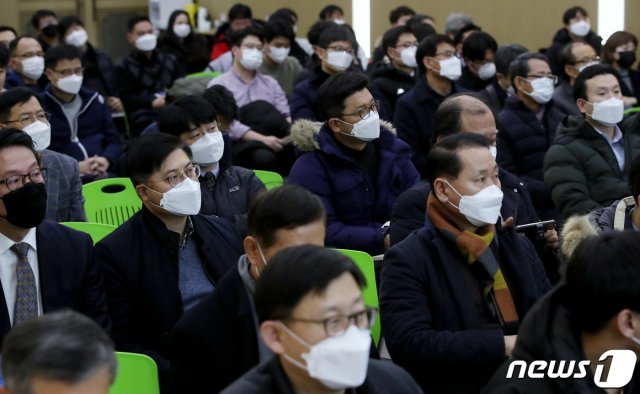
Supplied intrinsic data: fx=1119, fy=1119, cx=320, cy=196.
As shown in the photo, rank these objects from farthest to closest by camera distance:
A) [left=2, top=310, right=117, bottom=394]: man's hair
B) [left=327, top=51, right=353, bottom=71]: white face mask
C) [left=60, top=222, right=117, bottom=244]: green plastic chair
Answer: [left=327, top=51, right=353, bottom=71]: white face mask, [left=60, top=222, right=117, bottom=244]: green plastic chair, [left=2, top=310, right=117, bottom=394]: man's hair

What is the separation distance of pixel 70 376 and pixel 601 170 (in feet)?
12.9

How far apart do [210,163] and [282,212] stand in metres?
1.97

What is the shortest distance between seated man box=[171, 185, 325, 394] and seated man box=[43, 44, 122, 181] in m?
3.62

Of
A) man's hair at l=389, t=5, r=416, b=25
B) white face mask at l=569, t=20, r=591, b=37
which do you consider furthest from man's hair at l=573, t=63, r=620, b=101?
man's hair at l=389, t=5, r=416, b=25

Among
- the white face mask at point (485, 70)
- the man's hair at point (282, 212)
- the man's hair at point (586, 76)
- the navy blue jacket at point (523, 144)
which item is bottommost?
the navy blue jacket at point (523, 144)

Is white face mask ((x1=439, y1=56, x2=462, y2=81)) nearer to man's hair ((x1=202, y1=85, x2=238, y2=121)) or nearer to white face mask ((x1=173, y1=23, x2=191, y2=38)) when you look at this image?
man's hair ((x1=202, y1=85, x2=238, y2=121))

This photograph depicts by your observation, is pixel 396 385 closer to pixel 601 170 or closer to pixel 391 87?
A: pixel 601 170

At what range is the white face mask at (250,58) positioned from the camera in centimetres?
809

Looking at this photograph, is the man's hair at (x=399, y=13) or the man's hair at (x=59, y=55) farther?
the man's hair at (x=399, y=13)

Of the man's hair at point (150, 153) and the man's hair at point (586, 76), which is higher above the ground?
the man's hair at point (150, 153)

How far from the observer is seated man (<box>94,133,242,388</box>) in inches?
153

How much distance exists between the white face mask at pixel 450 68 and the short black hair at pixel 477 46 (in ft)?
3.79

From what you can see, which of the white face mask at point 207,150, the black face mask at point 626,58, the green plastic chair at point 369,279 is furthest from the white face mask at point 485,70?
the green plastic chair at point 369,279

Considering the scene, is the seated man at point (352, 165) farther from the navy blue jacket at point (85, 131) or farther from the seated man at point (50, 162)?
the navy blue jacket at point (85, 131)
